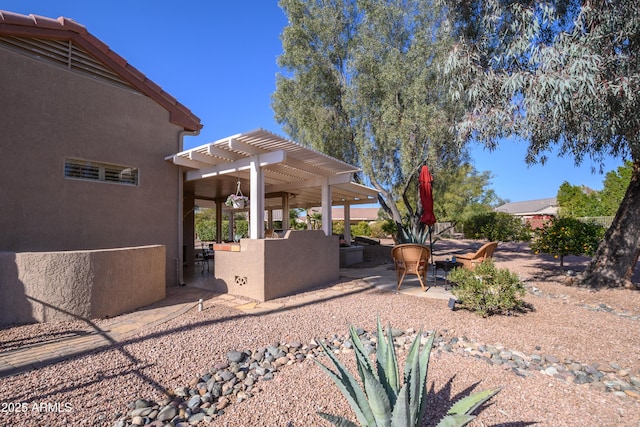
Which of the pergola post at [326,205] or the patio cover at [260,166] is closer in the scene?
the patio cover at [260,166]

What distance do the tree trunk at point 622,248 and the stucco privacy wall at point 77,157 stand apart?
10729 mm

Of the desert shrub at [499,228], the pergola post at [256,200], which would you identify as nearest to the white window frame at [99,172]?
the pergola post at [256,200]

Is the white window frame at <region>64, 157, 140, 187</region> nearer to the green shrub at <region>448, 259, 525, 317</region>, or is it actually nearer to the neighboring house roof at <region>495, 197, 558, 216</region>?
the green shrub at <region>448, 259, 525, 317</region>

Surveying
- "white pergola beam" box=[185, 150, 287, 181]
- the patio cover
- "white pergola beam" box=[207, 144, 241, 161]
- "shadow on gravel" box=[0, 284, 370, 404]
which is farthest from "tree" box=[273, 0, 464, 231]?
"shadow on gravel" box=[0, 284, 370, 404]

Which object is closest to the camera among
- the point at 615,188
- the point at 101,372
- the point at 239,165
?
the point at 101,372

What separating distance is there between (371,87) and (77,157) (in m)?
9.75

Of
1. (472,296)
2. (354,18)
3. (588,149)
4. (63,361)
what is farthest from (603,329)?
(354,18)

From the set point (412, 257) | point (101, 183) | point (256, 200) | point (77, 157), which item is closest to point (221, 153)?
point (256, 200)

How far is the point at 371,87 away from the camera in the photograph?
39.4 ft

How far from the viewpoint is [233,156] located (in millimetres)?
7496

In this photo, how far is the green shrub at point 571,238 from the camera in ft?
29.2

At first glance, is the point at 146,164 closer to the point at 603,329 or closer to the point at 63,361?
the point at 63,361

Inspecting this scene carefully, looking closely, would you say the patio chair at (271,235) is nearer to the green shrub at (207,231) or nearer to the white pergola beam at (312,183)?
the white pergola beam at (312,183)

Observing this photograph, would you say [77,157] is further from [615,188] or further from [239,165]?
[615,188]
